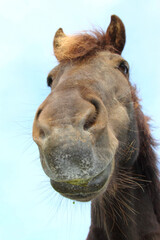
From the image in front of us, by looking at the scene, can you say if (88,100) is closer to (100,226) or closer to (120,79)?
(120,79)

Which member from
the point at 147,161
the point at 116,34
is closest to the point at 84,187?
the point at 147,161

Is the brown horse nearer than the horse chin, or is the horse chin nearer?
the brown horse

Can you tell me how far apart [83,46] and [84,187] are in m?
2.16

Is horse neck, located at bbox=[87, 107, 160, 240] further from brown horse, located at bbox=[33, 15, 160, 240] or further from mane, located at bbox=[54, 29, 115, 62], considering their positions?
mane, located at bbox=[54, 29, 115, 62]

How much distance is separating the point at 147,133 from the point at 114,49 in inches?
58.8

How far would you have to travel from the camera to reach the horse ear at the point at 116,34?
161 inches

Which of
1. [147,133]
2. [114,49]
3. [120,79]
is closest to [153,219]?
[147,133]

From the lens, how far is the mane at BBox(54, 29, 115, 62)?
3547 mm

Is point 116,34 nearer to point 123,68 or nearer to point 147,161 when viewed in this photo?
point 123,68

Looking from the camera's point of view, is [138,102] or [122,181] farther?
[138,102]

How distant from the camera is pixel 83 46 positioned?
3.62m

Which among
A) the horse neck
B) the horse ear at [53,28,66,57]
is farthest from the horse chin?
the horse ear at [53,28,66,57]

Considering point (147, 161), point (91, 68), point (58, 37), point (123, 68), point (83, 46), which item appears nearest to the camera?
point (91, 68)

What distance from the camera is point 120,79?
11.6 ft
